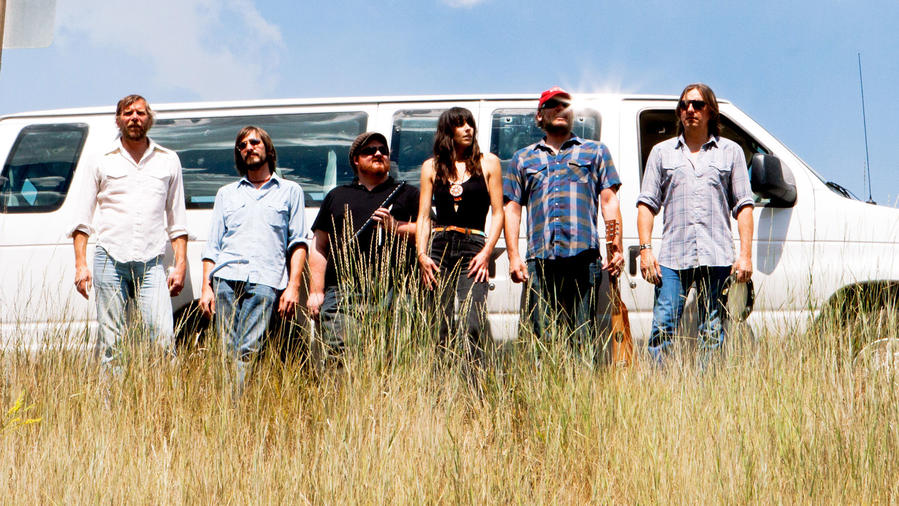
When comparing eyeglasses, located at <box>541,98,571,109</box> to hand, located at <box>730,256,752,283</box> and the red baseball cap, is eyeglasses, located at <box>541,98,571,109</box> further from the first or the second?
hand, located at <box>730,256,752,283</box>

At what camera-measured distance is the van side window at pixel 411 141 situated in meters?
5.35

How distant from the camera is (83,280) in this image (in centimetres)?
456

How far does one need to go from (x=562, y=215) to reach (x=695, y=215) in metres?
0.74

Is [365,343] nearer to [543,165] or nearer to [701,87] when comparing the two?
[543,165]

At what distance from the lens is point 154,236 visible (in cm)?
466

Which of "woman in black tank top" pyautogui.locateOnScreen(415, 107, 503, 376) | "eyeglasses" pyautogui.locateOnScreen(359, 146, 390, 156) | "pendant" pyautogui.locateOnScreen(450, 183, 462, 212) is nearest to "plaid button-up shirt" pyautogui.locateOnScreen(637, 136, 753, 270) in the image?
"woman in black tank top" pyautogui.locateOnScreen(415, 107, 503, 376)

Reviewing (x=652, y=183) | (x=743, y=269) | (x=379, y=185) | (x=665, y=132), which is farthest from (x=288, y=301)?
(x=665, y=132)

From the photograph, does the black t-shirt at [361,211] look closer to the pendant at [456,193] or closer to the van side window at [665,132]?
the pendant at [456,193]

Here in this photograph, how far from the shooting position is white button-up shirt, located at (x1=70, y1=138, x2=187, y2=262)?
4.61 metres

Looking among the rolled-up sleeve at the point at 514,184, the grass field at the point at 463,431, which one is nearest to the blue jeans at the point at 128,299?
the grass field at the point at 463,431

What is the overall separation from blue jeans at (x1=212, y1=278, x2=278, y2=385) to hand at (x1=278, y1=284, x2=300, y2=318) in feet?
0.20

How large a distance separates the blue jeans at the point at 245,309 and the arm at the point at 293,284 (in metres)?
0.07

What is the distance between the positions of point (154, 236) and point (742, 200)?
3305mm

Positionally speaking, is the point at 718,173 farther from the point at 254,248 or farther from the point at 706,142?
the point at 254,248
